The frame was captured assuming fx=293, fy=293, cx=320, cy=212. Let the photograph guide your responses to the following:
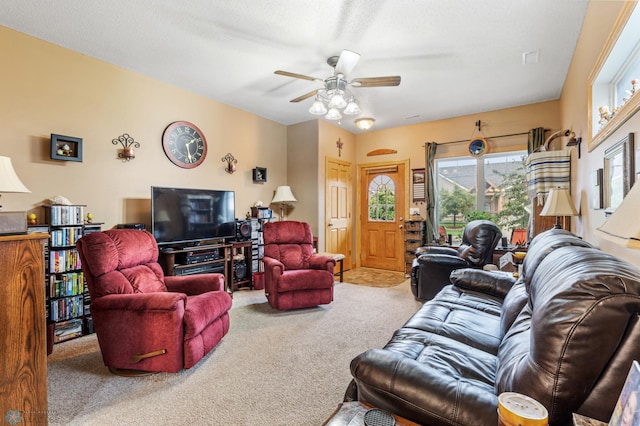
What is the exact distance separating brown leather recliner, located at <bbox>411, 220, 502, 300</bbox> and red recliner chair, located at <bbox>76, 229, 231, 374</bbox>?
2.59 meters

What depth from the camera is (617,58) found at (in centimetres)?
190

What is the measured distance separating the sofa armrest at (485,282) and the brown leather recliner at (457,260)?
94 centimetres

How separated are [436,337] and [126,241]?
251 centimetres

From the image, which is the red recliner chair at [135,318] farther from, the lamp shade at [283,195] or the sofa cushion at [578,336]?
the lamp shade at [283,195]

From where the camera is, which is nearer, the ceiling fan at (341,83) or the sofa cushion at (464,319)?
Answer: the sofa cushion at (464,319)

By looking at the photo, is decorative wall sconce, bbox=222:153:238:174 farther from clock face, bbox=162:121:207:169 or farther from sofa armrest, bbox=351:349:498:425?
sofa armrest, bbox=351:349:498:425

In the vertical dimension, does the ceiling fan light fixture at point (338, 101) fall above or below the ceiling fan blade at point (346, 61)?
below

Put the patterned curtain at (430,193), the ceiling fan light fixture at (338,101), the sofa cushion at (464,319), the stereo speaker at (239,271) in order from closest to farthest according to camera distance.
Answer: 1. the sofa cushion at (464,319)
2. the ceiling fan light fixture at (338,101)
3. the stereo speaker at (239,271)
4. the patterned curtain at (430,193)

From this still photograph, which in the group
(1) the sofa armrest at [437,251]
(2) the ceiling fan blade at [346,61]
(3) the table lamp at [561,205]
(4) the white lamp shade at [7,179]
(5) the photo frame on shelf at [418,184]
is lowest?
(1) the sofa armrest at [437,251]

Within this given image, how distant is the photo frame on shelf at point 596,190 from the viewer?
2145mm

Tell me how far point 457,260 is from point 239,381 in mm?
2789

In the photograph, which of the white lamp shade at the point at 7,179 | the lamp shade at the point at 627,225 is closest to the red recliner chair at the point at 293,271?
the white lamp shade at the point at 7,179

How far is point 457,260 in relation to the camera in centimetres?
360

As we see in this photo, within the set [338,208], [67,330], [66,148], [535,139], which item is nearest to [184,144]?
[66,148]
